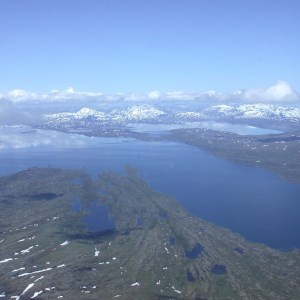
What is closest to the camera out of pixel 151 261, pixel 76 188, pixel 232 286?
pixel 232 286

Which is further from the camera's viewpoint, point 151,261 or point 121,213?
point 121,213

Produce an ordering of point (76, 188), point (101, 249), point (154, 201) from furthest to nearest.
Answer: point (76, 188) < point (154, 201) < point (101, 249)

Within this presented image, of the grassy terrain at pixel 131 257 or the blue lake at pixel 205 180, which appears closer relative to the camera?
the grassy terrain at pixel 131 257

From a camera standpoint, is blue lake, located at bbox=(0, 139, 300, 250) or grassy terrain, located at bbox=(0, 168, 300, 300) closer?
grassy terrain, located at bbox=(0, 168, 300, 300)

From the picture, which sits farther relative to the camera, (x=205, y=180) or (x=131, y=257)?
(x=205, y=180)

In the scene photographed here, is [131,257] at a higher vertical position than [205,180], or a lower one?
higher

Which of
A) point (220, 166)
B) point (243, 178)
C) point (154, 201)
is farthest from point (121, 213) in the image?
point (220, 166)

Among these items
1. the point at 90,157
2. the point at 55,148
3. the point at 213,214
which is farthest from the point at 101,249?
the point at 55,148

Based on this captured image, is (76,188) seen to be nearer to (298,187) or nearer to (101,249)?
(101,249)
